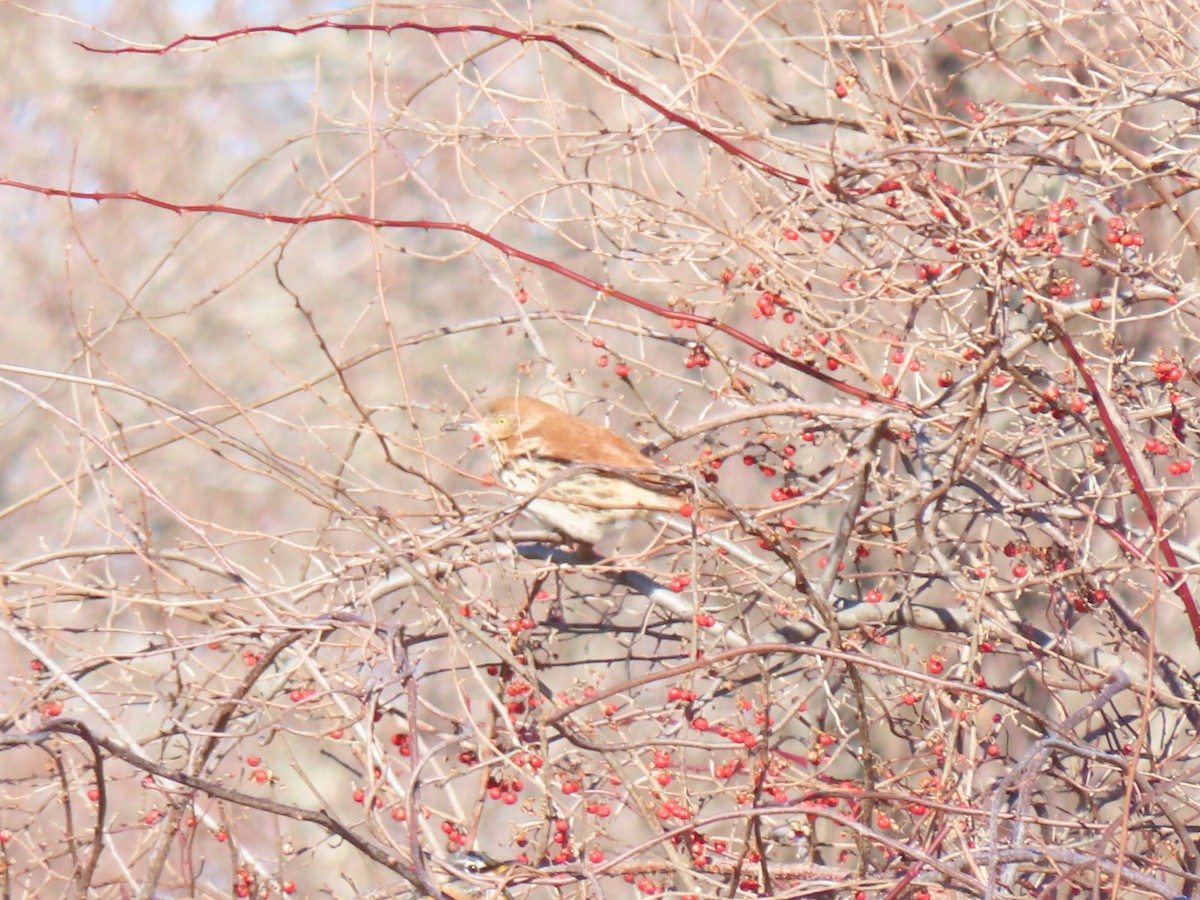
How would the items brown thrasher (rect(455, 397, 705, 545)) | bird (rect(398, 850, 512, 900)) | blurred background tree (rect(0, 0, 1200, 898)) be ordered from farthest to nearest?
brown thrasher (rect(455, 397, 705, 545)) < bird (rect(398, 850, 512, 900)) < blurred background tree (rect(0, 0, 1200, 898))

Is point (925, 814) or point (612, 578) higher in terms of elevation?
point (612, 578)

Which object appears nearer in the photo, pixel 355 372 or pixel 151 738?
pixel 151 738

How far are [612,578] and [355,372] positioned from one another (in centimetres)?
1143

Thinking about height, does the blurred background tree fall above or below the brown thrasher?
below

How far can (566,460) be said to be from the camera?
17.4 feet

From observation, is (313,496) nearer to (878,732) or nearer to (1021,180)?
(1021,180)

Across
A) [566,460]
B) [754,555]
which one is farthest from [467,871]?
[566,460]

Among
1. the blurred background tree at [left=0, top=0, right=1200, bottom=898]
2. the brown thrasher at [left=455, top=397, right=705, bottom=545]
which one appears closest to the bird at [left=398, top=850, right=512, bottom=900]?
the blurred background tree at [left=0, top=0, right=1200, bottom=898]

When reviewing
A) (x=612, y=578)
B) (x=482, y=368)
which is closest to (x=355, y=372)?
(x=482, y=368)

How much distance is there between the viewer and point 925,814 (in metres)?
2.98

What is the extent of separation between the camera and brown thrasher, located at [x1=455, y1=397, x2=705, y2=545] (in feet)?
15.9

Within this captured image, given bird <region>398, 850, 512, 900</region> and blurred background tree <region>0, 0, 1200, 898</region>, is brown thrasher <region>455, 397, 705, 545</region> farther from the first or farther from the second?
bird <region>398, 850, 512, 900</region>

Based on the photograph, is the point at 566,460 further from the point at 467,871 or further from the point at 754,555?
the point at 467,871

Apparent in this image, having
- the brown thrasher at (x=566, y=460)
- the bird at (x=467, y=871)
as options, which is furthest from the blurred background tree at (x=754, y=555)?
the brown thrasher at (x=566, y=460)
